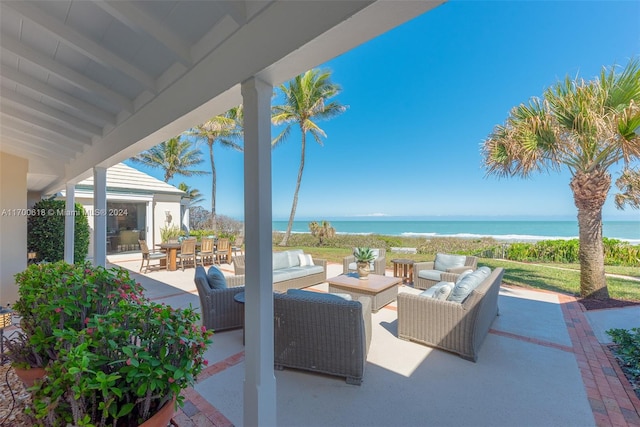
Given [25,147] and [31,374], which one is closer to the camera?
[31,374]

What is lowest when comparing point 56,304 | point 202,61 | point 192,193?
point 56,304

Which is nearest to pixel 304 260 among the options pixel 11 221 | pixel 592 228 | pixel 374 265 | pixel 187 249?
pixel 374 265

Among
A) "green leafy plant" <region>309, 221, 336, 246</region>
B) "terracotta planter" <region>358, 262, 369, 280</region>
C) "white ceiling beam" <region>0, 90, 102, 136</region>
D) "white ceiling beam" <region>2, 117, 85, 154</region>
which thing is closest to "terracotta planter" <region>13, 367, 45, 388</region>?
"white ceiling beam" <region>0, 90, 102, 136</region>

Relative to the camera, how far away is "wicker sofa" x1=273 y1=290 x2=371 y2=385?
2658 mm

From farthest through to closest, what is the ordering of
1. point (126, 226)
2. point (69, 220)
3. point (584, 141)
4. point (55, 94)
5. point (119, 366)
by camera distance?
point (126, 226) → point (69, 220) → point (584, 141) → point (55, 94) → point (119, 366)

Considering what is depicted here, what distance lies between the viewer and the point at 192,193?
2472 centimetres

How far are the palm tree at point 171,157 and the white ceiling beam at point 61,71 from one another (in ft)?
61.9

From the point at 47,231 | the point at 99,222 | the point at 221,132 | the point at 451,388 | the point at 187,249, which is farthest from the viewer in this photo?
the point at 221,132

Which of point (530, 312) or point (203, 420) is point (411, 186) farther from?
point (203, 420)

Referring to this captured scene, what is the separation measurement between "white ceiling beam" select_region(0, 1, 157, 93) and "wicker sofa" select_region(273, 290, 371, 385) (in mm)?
2480

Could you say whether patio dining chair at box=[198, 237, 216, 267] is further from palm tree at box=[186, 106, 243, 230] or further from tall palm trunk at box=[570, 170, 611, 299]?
tall palm trunk at box=[570, 170, 611, 299]

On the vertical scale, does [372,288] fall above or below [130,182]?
below

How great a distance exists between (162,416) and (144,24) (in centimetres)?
223

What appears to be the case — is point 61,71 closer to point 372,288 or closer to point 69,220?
point 372,288
